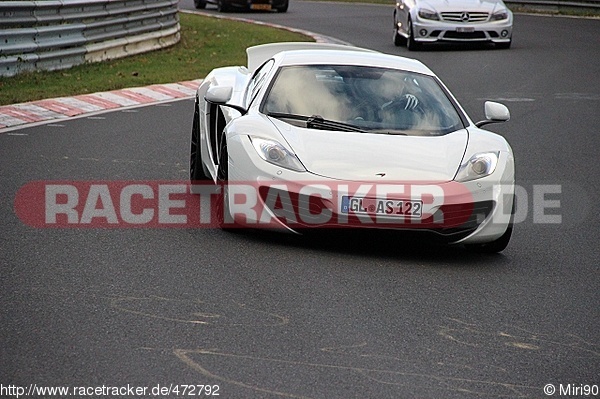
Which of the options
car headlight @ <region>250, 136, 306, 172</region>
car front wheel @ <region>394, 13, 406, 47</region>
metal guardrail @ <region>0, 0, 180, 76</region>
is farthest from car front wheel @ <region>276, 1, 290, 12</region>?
car headlight @ <region>250, 136, 306, 172</region>

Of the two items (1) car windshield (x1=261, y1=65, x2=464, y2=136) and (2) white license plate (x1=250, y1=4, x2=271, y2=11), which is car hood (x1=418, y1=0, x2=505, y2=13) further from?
(1) car windshield (x1=261, y1=65, x2=464, y2=136)

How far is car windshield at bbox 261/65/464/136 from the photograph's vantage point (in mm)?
8023

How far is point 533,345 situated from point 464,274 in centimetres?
158

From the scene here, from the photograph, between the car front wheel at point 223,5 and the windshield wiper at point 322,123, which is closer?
the windshield wiper at point 322,123

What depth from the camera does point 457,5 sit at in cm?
2328

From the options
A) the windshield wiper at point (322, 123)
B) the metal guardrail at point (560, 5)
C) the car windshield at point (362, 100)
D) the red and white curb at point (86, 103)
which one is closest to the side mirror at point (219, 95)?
the car windshield at point (362, 100)

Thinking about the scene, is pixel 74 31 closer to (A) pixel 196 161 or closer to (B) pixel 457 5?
(B) pixel 457 5

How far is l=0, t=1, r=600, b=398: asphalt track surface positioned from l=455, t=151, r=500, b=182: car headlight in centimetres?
47

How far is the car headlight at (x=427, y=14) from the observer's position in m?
23.2

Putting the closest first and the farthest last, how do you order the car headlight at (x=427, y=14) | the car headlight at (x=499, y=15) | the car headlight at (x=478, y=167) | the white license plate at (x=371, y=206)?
the white license plate at (x=371, y=206) → the car headlight at (x=478, y=167) → the car headlight at (x=427, y=14) → the car headlight at (x=499, y=15)

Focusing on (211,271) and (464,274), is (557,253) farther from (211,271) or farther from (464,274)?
(211,271)

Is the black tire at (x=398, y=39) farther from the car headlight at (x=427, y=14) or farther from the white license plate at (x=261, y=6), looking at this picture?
the white license plate at (x=261, y=6)

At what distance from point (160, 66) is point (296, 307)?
14050 mm
